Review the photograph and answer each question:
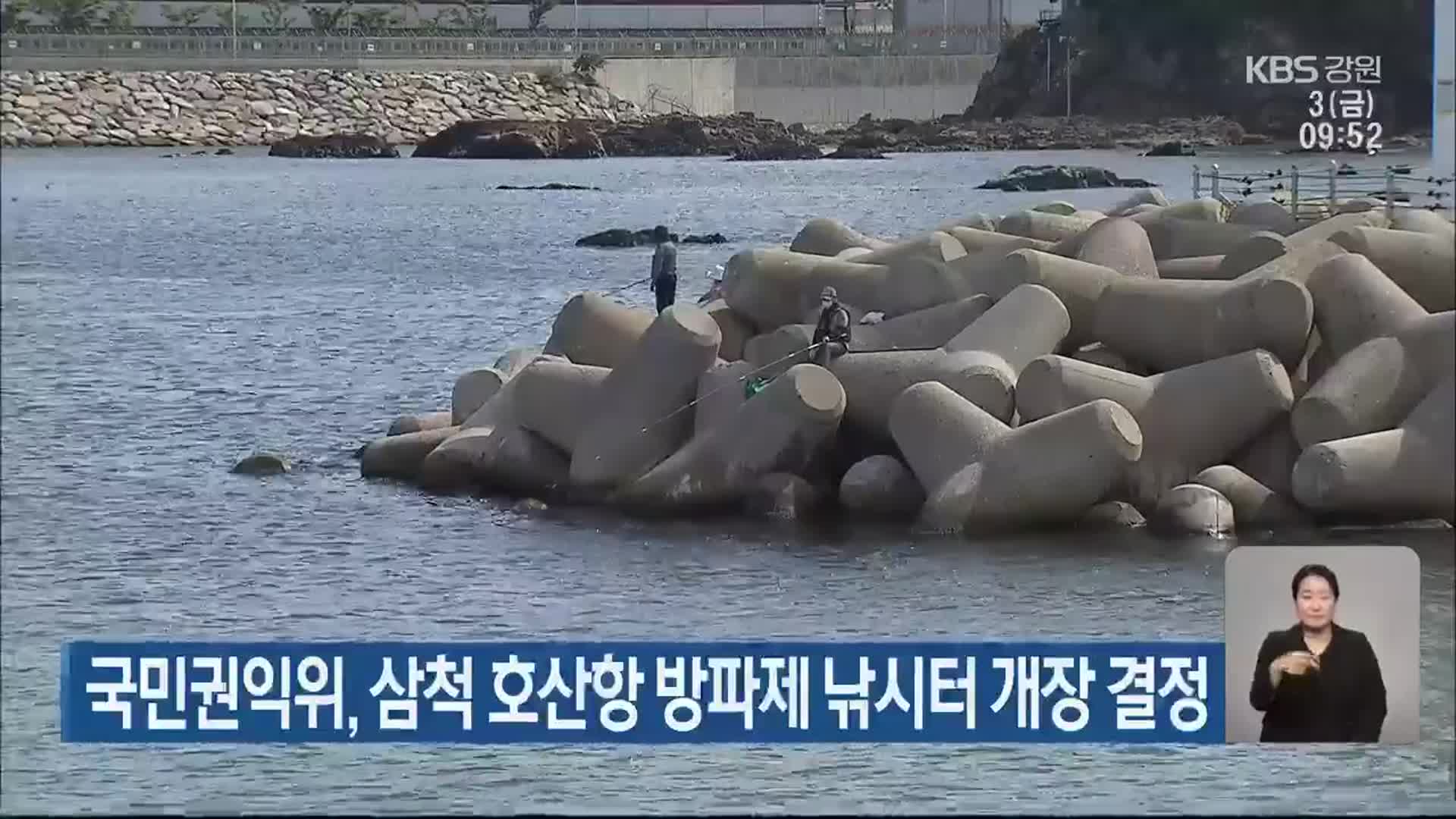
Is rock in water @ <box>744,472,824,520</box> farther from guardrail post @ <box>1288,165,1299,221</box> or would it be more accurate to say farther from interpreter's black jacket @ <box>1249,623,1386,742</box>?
interpreter's black jacket @ <box>1249,623,1386,742</box>

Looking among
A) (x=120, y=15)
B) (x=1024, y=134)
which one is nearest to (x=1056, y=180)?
(x=1024, y=134)

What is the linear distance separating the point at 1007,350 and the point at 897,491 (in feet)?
3.58

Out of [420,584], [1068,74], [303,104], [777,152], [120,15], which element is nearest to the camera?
[420,584]

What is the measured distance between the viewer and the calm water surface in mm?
10547

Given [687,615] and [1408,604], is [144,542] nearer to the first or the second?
[687,615]

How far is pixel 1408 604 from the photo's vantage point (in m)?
9.74

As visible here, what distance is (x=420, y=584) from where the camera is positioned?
15.2m

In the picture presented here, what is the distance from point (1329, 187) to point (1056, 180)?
24372 mm

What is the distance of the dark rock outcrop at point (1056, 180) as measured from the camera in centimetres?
3740

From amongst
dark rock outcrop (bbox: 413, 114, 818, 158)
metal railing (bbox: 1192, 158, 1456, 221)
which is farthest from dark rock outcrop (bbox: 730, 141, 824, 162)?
metal railing (bbox: 1192, 158, 1456, 221)

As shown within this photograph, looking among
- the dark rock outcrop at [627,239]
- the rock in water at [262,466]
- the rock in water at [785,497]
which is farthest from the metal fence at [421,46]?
the rock in water at [785,497]

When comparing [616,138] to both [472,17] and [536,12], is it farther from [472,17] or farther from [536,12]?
[472,17]

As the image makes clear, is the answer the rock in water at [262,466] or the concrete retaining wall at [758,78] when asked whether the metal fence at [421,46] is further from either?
the rock in water at [262,466]

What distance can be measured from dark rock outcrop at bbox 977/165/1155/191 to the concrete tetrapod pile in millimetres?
17056
